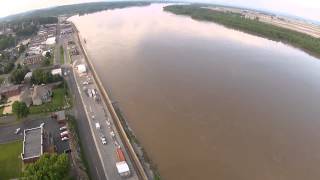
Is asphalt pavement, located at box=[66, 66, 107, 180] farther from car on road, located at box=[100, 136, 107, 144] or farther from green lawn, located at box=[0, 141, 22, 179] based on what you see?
green lawn, located at box=[0, 141, 22, 179]

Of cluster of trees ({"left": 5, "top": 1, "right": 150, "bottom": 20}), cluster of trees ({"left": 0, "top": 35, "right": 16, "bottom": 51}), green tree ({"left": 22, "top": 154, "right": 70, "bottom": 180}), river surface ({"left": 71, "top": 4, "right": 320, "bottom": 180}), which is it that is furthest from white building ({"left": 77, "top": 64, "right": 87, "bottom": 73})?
cluster of trees ({"left": 5, "top": 1, "right": 150, "bottom": 20})

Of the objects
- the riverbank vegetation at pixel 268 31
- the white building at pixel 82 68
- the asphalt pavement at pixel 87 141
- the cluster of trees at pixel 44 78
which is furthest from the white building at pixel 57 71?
the riverbank vegetation at pixel 268 31

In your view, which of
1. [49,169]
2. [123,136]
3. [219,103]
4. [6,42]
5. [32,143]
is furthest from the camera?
[6,42]

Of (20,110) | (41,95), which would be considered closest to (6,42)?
(41,95)

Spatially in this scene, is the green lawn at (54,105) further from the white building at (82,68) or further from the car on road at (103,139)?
the car on road at (103,139)

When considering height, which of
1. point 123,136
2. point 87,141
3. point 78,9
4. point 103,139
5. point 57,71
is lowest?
point 87,141

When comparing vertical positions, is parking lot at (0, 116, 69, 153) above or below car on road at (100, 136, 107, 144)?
below

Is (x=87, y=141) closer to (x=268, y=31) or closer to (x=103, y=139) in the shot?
(x=103, y=139)

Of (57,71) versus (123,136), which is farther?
(57,71)
